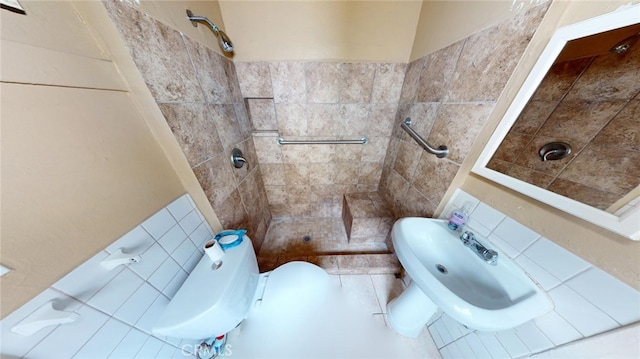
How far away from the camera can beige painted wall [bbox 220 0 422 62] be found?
103cm

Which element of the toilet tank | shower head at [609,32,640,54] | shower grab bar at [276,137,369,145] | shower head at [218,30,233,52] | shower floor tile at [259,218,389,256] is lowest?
shower floor tile at [259,218,389,256]

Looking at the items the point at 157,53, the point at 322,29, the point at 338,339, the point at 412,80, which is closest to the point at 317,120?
the point at 322,29

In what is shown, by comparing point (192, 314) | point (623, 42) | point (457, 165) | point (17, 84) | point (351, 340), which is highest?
point (623, 42)

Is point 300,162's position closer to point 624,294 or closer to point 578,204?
point 578,204

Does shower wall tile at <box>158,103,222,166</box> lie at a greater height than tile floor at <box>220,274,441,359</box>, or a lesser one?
greater

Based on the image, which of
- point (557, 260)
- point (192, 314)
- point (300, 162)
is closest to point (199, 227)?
point (192, 314)

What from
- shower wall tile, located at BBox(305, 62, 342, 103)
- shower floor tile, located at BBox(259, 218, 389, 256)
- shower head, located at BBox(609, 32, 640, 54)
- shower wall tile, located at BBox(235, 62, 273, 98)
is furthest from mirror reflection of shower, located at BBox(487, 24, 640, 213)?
shower wall tile, located at BBox(235, 62, 273, 98)

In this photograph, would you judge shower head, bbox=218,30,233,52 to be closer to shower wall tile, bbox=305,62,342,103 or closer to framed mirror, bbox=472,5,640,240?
shower wall tile, bbox=305,62,342,103

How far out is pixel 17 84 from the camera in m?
0.38

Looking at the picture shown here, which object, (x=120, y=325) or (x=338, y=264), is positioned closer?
(x=120, y=325)

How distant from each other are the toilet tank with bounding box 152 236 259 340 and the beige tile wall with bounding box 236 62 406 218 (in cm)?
86

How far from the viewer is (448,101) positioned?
33.2 inches

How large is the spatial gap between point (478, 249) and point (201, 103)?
4.71 feet

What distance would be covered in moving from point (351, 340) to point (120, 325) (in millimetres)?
1052
